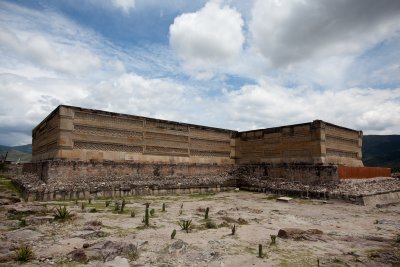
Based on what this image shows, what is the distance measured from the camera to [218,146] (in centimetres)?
2419

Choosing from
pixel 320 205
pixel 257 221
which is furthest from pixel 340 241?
pixel 320 205

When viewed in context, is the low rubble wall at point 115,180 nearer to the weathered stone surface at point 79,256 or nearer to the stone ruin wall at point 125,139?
the stone ruin wall at point 125,139

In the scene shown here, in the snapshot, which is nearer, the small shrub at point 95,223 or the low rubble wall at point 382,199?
the small shrub at point 95,223

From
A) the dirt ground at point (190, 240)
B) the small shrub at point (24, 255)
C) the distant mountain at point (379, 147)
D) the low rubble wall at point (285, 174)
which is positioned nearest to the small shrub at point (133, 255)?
the dirt ground at point (190, 240)

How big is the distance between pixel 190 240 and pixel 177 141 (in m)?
14.1

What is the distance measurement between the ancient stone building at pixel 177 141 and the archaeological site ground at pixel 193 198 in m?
0.07

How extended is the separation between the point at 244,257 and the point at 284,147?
15.6m

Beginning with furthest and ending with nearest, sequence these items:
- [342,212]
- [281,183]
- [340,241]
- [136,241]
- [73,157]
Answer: [281,183], [73,157], [342,212], [340,241], [136,241]

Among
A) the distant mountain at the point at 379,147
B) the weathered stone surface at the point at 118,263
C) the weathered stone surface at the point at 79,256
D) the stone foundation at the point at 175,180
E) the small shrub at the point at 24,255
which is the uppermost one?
the distant mountain at the point at 379,147

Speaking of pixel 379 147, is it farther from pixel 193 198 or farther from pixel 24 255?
pixel 24 255

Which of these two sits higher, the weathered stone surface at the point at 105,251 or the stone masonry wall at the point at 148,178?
the stone masonry wall at the point at 148,178

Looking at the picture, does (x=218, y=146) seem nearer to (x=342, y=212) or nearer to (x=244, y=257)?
(x=342, y=212)

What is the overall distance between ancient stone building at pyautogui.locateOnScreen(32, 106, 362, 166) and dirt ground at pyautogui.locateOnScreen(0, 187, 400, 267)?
699cm

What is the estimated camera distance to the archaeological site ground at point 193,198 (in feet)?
22.0
